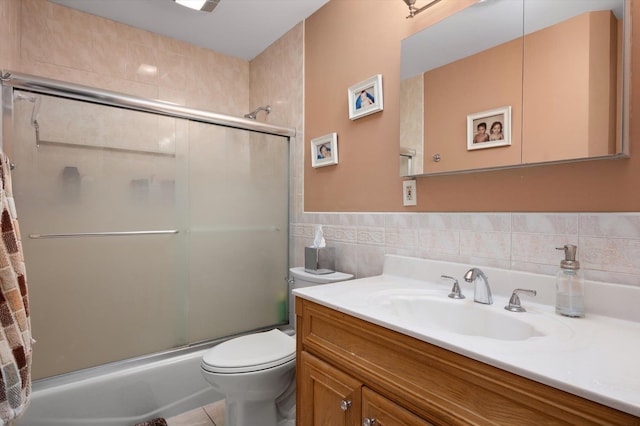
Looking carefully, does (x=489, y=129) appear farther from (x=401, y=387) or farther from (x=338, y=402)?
(x=338, y=402)

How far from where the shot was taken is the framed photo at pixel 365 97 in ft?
5.55

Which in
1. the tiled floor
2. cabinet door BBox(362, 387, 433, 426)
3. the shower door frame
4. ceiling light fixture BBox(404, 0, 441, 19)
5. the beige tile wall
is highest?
the beige tile wall

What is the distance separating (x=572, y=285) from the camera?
963 millimetres

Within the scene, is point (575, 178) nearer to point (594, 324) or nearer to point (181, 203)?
point (594, 324)

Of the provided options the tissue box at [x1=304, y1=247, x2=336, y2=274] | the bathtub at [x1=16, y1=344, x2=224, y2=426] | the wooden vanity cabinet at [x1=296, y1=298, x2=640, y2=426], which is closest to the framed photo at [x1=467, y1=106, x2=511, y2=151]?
the wooden vanity cabinet at [x1=296, y1=298, x2=640, y2=426]

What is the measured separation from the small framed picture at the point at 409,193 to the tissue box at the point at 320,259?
0.54 m

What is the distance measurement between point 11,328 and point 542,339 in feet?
4.35

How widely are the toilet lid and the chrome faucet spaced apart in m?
0.86

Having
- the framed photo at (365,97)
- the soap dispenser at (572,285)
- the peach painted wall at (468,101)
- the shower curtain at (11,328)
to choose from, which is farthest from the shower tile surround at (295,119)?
the shower curtain at (11,328)

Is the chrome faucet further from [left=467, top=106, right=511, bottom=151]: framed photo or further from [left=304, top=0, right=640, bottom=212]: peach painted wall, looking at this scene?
[left=467, top=106, right=511, bottom=151]: framed photo

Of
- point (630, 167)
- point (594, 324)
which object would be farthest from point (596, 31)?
point (594, 324)

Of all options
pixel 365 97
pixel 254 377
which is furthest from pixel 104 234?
pixel 365 97

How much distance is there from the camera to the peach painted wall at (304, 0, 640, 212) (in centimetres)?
101

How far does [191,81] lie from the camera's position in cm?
264
